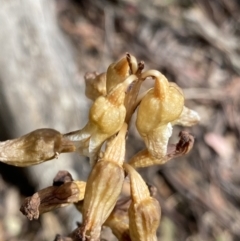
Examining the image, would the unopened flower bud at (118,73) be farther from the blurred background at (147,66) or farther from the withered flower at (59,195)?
the blurred background at (147,66)

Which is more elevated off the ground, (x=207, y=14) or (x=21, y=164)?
(x=21, y=164)

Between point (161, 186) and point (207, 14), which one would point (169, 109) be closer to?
point (161, 186)

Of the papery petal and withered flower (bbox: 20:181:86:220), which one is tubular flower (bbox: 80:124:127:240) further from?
the papery petal

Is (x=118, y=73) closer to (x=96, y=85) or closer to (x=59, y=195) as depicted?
(x=96, y=85)

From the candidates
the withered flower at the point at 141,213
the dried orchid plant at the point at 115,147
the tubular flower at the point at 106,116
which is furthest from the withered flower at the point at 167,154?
the tubular flower at the point at 106,116

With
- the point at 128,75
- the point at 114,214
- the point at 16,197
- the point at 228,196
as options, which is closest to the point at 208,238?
the point at 228,196

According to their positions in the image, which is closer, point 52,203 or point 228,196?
point 52,203

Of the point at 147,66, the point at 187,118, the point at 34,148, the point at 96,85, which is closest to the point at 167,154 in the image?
the point at 187,118
